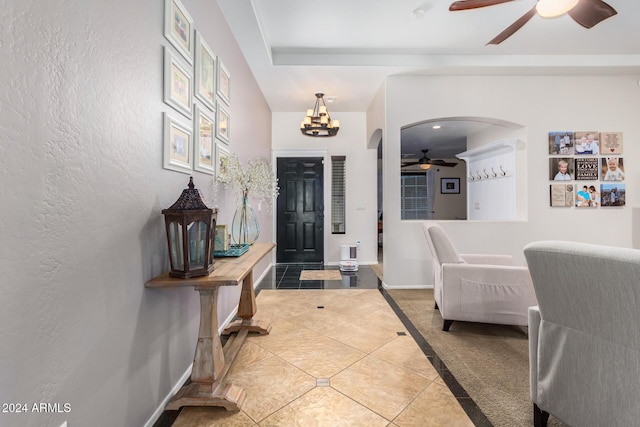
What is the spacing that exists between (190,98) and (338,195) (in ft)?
13.2

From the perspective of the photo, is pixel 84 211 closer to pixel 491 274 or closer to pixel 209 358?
pixel 209 358

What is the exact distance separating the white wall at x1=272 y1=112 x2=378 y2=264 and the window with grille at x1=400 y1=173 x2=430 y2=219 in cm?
452

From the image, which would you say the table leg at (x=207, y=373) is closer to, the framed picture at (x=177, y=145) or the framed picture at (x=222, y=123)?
the framed picture at (x=177, y=145)

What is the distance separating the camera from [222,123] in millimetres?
2598

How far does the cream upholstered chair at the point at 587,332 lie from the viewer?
3.37ft

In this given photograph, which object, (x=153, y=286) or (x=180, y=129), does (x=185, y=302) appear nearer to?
(x=153, y=286)

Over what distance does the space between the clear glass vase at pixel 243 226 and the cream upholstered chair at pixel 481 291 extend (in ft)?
5.40

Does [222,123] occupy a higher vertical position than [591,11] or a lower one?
Result: lower

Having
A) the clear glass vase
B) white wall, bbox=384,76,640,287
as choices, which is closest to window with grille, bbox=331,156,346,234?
white wall, bbox=384,76,640,287

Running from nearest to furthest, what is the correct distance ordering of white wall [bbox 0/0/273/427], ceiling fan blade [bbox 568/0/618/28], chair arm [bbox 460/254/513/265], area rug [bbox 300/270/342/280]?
white wall [bbox 0/0/273/427] → ceiling fan blade [bbox 568/0/618/28] → chair arm [bbox 460/254/513/265] → area rug [bbox 300/270/342/280]

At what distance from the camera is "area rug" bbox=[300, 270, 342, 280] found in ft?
14.9

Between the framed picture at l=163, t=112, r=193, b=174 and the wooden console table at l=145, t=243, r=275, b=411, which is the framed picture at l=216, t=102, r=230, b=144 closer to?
the framed picture at l=163, t=112, r=193, b=174

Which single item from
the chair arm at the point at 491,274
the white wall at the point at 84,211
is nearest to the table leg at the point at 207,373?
the white wall at the point at 84,211

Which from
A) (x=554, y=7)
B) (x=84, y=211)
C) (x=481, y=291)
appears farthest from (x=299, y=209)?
(x=84, y=211)
